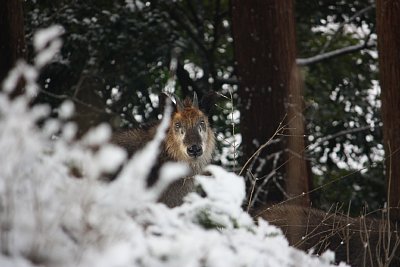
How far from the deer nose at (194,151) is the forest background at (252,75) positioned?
1078 millimetres

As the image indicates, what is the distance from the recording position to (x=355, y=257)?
6.80 meters

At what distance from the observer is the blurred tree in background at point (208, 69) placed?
11.7m

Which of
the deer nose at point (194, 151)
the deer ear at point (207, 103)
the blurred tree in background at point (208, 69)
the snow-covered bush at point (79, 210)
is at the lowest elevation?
the blurred tree in background at point (208, 69)

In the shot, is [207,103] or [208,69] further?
[208,69]

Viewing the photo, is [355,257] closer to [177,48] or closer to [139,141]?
[139,141]

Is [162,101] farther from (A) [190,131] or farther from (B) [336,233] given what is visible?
(B) [336,233]

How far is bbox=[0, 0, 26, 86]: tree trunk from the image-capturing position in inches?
291

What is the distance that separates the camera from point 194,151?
817 centimetres

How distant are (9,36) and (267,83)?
3.73 metres

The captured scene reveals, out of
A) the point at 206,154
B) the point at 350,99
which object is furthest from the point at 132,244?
the point at 350,99

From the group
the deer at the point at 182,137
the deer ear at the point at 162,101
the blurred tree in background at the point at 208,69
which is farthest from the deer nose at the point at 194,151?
the blurred tree in background at the point at 208,69

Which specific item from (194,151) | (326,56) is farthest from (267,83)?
(194,151)

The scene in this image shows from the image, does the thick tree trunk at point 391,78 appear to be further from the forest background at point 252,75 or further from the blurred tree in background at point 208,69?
the blurred tree in background at point 208,69

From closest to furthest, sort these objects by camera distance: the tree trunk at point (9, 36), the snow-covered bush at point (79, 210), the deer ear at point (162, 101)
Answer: the snow-covered bush at point (79, 210), the tree trunk at point (9, 36), the deer ear at point (162, 101)
